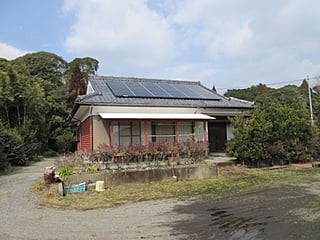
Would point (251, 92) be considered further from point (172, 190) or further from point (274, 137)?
point (172, 190)

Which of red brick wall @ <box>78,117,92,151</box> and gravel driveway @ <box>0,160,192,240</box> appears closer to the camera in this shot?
gravel driveway @ <box>0,160,192,240</box>

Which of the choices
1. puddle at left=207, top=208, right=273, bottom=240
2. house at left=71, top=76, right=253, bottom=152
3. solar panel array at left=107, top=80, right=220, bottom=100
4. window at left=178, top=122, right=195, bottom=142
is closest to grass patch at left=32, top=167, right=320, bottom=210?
puddle at left=207, top=208, right=273, bottom=240

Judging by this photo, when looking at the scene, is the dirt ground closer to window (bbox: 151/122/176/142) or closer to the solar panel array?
window (bbox: 151/122/176/142)

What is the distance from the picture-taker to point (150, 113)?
1711 centimetres

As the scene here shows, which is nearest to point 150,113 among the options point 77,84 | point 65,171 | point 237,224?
point 65,171

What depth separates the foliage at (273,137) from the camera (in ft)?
46.0

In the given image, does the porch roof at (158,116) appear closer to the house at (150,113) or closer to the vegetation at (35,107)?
the house at (150,113)

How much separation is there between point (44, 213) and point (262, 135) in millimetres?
10274

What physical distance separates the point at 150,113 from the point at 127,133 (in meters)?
1.76

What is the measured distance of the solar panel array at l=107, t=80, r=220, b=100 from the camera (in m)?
18.5

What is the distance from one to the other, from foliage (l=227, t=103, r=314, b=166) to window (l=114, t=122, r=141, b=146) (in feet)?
16.5

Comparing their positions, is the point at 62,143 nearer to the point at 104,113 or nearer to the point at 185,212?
the point at 104,113

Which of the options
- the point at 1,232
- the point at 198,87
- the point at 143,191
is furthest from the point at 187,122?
the point at 1,232

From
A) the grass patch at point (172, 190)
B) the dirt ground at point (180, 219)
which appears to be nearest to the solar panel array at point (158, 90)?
the grass patch at point (172, 190)
